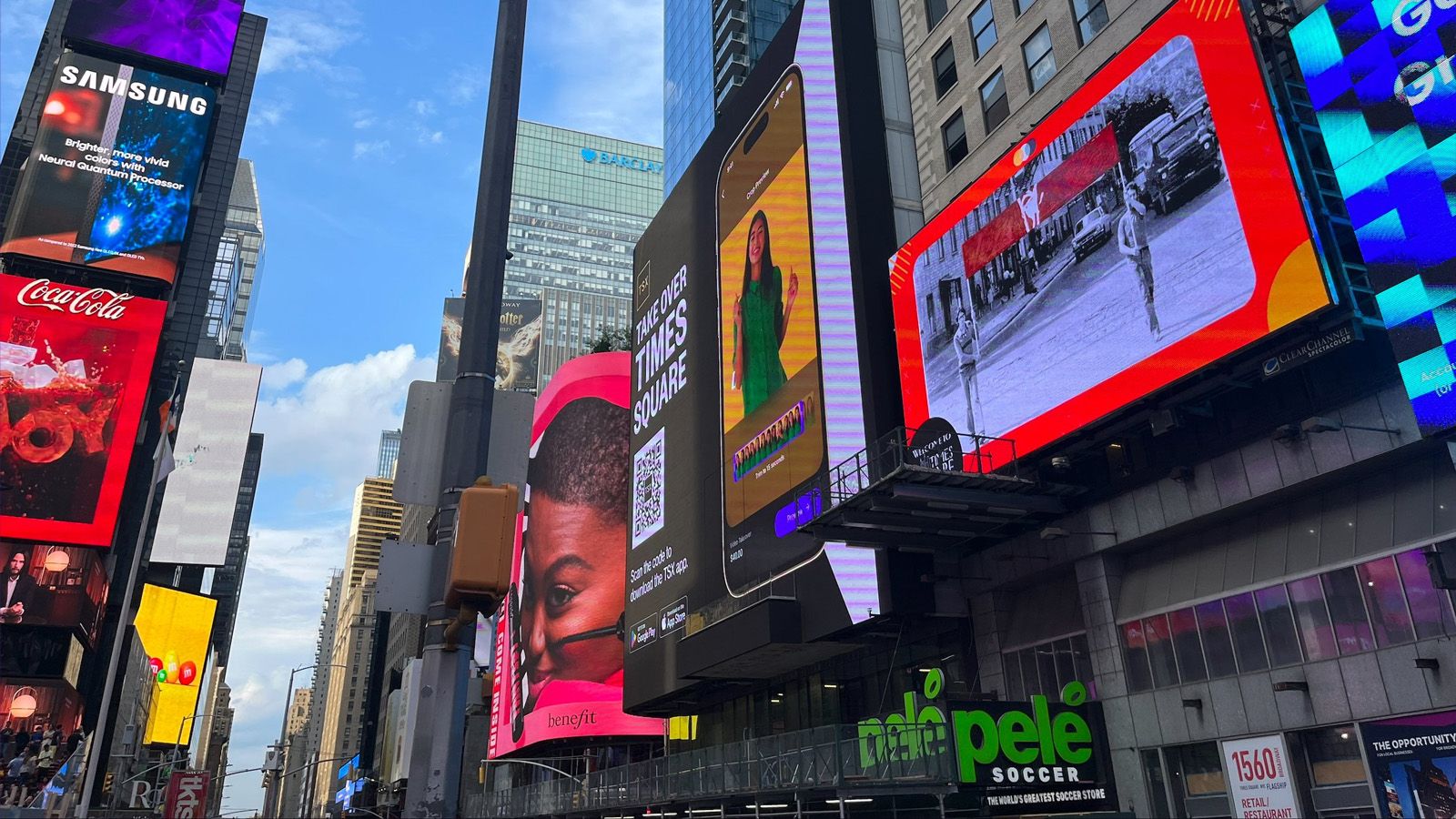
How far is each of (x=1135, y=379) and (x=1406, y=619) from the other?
6.39 m

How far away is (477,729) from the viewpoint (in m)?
97.6

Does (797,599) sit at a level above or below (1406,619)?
above

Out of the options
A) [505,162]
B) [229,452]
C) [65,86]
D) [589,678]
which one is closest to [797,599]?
[505,162]

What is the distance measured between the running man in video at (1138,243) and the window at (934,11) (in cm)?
1533

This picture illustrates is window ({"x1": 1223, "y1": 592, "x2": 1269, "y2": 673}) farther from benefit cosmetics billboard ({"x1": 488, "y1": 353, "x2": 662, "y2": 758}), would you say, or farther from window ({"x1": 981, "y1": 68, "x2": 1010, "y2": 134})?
benefit cosmetics billboard ({"x1": 488, "y1": 353, "x2": 662, "y2": 758})

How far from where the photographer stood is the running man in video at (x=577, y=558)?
58.4m

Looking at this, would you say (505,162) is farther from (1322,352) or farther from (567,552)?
(567,552)

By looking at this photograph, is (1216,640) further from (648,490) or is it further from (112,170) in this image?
(112,170)

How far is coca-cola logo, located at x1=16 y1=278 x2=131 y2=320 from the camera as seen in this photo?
76.6 meters

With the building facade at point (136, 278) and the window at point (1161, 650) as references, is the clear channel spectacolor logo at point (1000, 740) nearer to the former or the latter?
the window at point (1161, 650)

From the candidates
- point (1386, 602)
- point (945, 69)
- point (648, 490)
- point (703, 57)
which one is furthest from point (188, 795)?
point (703, 57)

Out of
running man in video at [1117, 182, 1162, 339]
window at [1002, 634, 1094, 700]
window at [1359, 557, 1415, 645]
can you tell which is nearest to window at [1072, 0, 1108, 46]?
running man in video at [1117, 182, 1162, 339]

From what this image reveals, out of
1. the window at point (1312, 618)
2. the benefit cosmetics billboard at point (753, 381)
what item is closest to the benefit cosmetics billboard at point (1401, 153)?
the window at point (1312, 618)

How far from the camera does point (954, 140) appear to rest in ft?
107
